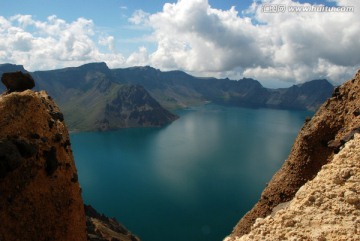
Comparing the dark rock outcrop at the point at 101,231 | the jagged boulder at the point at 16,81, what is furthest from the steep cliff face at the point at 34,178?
the dark rock outcrop at the point at 101,231

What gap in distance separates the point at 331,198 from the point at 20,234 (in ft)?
81.3

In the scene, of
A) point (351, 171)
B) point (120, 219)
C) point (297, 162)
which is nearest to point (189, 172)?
point (120, 219)

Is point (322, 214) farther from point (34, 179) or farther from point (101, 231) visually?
point (101, 231)

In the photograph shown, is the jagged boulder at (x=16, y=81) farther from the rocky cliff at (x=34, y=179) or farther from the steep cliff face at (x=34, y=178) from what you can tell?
the steep cliff face at (x=34, y=178)

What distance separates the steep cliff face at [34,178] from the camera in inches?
1112

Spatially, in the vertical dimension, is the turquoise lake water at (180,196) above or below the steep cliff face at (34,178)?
below

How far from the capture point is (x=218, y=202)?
13375cm

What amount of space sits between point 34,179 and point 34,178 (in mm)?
98

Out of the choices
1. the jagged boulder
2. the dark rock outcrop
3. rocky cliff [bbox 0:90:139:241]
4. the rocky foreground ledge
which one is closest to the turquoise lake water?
the dark rock outcrop

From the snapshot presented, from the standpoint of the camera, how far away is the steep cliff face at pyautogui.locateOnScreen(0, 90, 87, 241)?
2823 cm

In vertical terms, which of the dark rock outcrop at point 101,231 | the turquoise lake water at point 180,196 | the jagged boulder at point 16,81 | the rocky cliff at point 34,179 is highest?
the jagged boulder at point 16,81

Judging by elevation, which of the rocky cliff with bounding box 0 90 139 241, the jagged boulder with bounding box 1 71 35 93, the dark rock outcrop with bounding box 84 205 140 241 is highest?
the jagged boulder with bounding box 1 71 35 93

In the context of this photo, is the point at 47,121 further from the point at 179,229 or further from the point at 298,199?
the point at 179,229

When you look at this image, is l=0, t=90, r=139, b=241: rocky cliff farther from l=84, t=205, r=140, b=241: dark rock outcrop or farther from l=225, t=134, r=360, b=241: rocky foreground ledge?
l=84, t=205, r=140, b=241: dark rock outcrop
